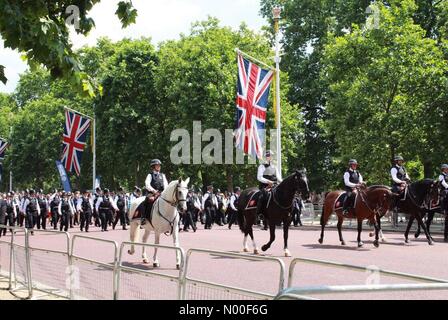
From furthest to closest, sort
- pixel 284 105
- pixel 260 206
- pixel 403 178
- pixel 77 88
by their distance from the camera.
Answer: pixel 284 105, pixel 403 178, pixel 260 206, pixel 77 88

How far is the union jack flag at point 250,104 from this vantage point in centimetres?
2495

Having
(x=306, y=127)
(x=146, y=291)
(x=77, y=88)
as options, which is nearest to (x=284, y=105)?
(x=306, y=127)

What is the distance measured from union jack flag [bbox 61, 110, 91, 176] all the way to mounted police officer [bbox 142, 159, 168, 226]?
932 inches

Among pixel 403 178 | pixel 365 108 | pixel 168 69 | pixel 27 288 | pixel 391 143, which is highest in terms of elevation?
pixel 168 69

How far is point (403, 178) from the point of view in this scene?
20312 millimetres

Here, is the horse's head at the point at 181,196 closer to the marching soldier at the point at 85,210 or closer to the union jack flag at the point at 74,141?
the marching soldier at the point at 85,210

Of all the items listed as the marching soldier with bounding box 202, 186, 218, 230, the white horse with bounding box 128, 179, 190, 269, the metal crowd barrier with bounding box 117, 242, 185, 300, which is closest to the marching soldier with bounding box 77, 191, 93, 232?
the marching soldier with bounding box 202, 186, 218, 230

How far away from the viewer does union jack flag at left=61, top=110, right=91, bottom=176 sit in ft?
125

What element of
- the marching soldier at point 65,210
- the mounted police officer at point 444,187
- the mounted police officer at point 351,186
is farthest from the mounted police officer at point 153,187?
the marching soldier at point 65,210

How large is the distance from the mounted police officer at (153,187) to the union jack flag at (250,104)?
31.1ft

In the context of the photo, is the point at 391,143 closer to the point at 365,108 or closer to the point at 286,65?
the point at 365,108

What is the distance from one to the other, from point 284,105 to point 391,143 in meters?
14.3

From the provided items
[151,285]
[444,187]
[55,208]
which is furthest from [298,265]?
[55,208]
